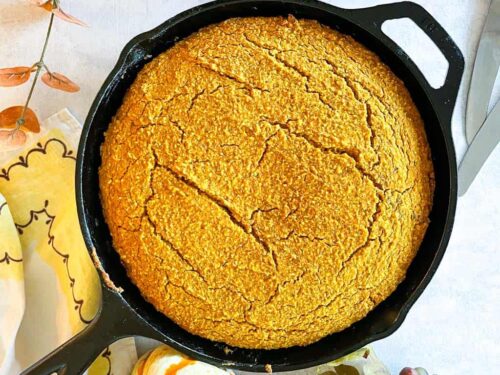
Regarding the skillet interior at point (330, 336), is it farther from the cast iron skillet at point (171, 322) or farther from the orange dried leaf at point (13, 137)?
the orange dried leaf at point (13, 137)

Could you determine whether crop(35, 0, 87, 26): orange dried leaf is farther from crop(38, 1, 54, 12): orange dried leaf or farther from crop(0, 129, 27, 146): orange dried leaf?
crop(0, 129, 27, 146): orange dried leaf

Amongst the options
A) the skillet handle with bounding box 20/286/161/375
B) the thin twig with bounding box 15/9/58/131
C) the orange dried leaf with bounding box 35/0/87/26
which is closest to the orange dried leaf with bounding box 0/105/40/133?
the thin twig with bounding box 15/9/58/131

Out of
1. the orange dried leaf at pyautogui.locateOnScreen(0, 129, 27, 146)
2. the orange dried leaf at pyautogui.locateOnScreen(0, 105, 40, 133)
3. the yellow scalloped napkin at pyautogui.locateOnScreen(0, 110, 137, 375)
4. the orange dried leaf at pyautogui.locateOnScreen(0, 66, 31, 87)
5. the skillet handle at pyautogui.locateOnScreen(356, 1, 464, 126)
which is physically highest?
the skillet handle at pyautogui.locateOnScreen(356, 1, 464, 126)

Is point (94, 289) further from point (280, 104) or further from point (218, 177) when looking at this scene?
point (280, 104)

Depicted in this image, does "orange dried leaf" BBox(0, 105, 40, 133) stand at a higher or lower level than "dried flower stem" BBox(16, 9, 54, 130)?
lower

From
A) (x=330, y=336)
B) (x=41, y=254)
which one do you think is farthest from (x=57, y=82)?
(x=330, y=336)

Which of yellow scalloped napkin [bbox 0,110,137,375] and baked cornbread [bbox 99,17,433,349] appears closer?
baked cornbread [bbox 99,17,433,349]
